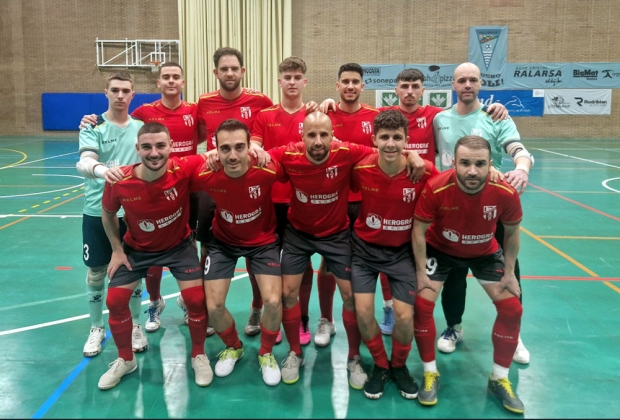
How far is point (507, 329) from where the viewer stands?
3490 millimetres

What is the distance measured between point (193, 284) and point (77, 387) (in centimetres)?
112

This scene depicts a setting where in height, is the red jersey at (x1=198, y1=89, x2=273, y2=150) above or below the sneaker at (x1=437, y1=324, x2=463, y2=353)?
above

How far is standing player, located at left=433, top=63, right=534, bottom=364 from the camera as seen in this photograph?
4035 millimetres

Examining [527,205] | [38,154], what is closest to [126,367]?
[527,205]

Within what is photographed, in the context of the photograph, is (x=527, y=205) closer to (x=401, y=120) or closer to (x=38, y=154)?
(x=401, y=120)

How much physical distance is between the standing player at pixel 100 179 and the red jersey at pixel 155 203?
1.33ft

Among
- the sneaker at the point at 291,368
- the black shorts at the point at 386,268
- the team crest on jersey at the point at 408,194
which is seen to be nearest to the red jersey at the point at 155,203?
the sneaker at the point at 291,368

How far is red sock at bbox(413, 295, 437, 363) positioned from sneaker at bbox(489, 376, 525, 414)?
47 centimetres

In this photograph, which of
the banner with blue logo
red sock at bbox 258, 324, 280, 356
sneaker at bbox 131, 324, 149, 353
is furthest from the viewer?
the banner with blue logo

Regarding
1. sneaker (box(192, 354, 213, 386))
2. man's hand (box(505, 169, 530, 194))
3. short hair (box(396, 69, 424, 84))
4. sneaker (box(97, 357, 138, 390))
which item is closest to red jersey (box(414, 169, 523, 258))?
man's hand (box(505, 169, 530, 194))

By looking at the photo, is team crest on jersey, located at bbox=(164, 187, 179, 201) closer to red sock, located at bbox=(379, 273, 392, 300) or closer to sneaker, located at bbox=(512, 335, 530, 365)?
red sock, located at bbox=(379, 273, 392, 300)

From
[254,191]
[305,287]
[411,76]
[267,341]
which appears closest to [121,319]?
[267,341]

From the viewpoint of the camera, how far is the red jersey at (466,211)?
3395mm

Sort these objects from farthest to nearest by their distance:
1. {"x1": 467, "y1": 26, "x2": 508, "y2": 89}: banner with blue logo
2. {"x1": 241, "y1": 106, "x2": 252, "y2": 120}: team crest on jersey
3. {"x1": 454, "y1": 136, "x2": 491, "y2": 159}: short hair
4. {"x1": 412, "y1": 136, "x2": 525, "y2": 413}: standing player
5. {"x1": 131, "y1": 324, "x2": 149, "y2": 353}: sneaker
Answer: {"x1": 467, "y1": 26, "x2": 508, "y2": 89}: banner with blue logo, {"x1": 241, "y1": 106, "x2": 252, "y2": 120}: team crest on jersey, {"x1": 131, "y1": 324, "x2": 149, "y2": 353}: sneaker, {"x1": 412, "y1": 136, "x2": 525, "y2": 413}: standing player, {"x1": 454, "y1": 136, "x2": 491, "y2": 159}: short hair
